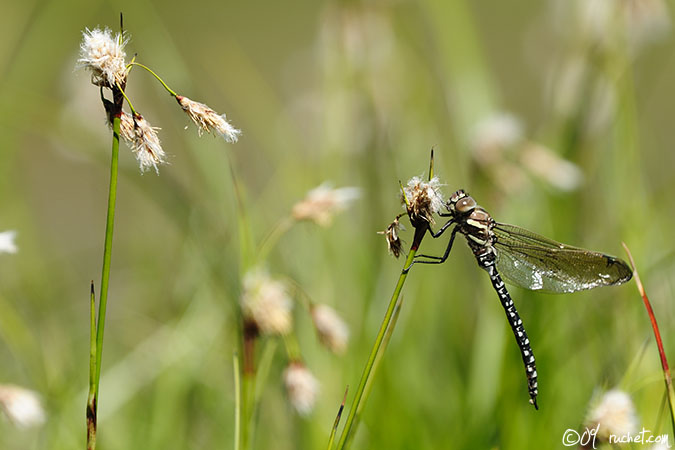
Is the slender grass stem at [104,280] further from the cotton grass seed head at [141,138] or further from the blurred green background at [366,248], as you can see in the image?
the blurred green background at [366,248]

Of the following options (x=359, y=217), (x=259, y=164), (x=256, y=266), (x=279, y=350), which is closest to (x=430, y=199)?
(x=256, y=266)

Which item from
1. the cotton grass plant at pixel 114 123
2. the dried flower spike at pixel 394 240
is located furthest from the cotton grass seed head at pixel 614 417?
the cotton grass plant at pixel 114 123

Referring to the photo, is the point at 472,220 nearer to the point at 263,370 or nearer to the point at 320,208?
the point at 320,208

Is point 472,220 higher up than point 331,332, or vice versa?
point 472,220

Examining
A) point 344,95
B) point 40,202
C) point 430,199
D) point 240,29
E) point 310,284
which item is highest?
point 240,29

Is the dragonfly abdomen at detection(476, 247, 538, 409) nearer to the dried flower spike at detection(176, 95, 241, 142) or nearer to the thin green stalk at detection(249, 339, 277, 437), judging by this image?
the thin green stalk at detection(249, 339, 277, 437)

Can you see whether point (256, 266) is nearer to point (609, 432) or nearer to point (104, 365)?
point (609, 432)

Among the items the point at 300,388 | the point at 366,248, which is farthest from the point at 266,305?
the point at 366,248
